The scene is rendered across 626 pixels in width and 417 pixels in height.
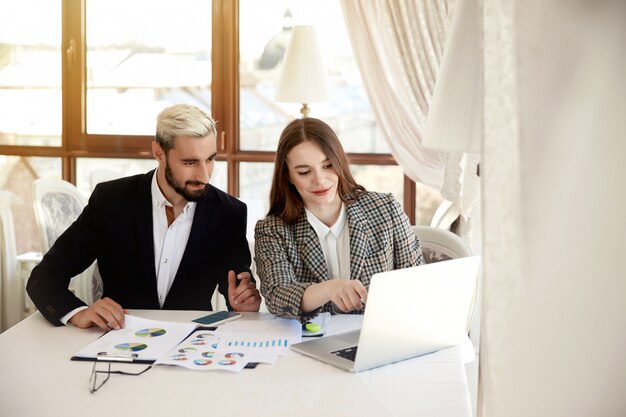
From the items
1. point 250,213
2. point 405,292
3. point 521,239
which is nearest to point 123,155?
point 250,213

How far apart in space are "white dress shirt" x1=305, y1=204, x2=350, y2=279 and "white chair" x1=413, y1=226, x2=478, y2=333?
37cm

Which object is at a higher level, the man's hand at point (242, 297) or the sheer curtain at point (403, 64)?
the sheer curtain at point (403, 64)

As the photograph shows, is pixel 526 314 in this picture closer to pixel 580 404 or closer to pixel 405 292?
pixel 580 404

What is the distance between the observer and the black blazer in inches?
92.1

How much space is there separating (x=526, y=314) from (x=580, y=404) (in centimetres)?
5

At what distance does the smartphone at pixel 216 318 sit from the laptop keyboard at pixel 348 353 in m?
0.41

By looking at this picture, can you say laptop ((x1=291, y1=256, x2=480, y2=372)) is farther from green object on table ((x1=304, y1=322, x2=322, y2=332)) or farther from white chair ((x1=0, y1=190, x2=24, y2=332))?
white chair ((x1=0, y1=190, x2=24, y2=332))

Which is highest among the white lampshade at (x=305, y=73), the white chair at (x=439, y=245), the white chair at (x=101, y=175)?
the white lampshade at (x=305, y=73)

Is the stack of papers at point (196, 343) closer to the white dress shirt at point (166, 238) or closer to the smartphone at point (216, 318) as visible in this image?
the smartphone at point (216, 318)

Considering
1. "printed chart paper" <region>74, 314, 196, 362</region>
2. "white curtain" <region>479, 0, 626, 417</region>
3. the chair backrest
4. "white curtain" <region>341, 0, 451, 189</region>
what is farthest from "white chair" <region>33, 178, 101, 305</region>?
"white curtain" <region>479, 0, 626, 417</region>

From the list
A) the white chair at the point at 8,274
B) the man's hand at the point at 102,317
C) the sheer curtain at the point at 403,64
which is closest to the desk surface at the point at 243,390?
the man's hand at the point at 102,317

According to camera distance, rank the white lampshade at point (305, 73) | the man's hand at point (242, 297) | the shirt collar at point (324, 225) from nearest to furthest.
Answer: the man's hand at point (242, 297) → the shirt collar at point (324, 225) → the white lampshade at point (305, 73)

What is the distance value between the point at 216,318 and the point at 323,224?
47 cm

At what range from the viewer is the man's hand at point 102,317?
1.91 m
